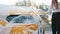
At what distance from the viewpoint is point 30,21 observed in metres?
1.85

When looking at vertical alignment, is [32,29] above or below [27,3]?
below

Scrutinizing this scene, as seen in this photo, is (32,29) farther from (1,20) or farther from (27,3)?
(27,3)

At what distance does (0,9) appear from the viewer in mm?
1869

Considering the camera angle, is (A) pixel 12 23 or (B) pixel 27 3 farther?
(B) pixel 27 3

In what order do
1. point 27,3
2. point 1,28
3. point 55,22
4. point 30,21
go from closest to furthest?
point 1,28
point 30,21
point 55,22
point 27,3

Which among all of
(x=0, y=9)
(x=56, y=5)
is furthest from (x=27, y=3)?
(x=0, y=9)

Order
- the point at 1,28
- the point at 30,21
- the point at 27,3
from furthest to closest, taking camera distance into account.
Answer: the point at 27,3
the point at 30,21
the point at 1,28

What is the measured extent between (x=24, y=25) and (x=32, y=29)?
13 cm

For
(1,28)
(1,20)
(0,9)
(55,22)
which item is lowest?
(55,22)

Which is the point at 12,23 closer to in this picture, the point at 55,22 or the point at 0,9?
the point at 0,9

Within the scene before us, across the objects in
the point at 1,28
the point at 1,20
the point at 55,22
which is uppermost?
the point at 1,20

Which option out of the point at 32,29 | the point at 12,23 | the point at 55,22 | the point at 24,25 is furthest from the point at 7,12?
the point at 55,22

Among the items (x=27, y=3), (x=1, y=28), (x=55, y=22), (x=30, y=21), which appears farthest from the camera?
(x=27, y=3)

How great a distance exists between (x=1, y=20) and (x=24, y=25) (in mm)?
329
